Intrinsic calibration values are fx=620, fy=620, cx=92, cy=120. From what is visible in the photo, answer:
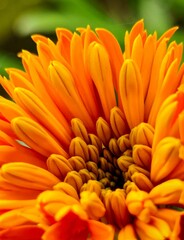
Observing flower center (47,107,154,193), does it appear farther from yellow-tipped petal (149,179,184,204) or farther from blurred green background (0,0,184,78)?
blurred green background (0,0,184,78)

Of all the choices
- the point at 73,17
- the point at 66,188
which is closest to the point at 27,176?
the point at 66,188

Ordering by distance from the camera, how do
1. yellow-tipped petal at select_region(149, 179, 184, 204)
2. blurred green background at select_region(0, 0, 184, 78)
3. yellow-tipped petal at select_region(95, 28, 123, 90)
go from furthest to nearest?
blurred green background at select_region(0, 0, 184, 78) < yellow-tipped petal at select_region(95, 28, 123, 90) < yellow-tipped petal at select_region(149, 179, 184, 204)

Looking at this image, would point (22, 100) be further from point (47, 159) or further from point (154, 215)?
point (154, 215)

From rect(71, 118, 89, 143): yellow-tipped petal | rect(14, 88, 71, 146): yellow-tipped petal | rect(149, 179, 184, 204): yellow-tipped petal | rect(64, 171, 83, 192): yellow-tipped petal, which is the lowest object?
rect(149, 179, 184, 204): yellow-tipped petal

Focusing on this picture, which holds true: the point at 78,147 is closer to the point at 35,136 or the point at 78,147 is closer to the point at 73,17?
the point at 35,136

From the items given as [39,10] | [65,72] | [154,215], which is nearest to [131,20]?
[39,10]

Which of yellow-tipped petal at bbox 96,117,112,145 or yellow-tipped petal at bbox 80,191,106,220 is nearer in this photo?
yellow-tipped petal at bbox 80,191,106,220

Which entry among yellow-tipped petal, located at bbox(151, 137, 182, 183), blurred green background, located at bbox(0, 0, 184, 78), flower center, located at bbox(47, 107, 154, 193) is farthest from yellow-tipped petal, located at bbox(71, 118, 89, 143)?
blurred green background, located at bbox(0, 0, 184, 78)
